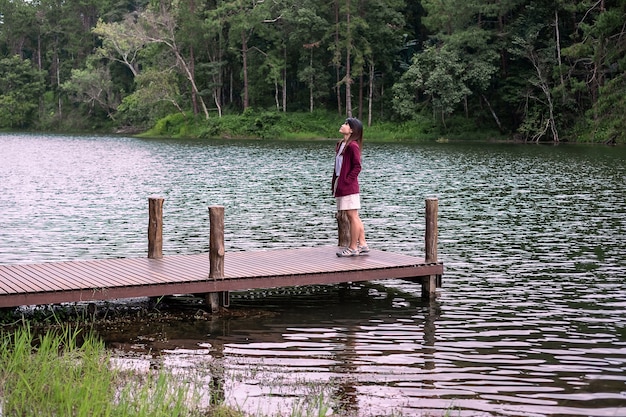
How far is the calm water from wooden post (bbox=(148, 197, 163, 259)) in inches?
61.2

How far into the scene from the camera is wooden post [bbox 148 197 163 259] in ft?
41.9

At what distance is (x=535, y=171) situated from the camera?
35.6 m

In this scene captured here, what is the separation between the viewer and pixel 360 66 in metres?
68.7

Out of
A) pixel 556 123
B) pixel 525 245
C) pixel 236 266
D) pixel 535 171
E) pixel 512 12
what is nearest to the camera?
pixel 236 266

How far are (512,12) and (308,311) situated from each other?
5907cm

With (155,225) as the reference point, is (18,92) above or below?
above

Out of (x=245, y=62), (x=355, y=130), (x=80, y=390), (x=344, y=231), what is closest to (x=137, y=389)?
(x=80, y=390)

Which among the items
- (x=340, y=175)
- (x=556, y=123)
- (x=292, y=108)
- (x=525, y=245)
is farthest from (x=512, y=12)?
(x=340, y=175)

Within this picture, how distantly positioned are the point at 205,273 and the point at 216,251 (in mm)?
535

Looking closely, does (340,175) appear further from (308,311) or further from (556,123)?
(556,123)

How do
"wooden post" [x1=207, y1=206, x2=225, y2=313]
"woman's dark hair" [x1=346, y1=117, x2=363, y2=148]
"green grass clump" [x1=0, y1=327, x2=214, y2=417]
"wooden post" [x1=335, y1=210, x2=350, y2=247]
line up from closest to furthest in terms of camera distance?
"green grass clump" [x1=0, y1=327, x2=214, y2=417] < "wooden post" [x1=207, y1=206, x2=225, y2=313] < "woman's dark hair" [x1=346, y1=117, x2=363, y2=148] < "wooden post" [x1=335, y1=210, x2=350, y2=247]

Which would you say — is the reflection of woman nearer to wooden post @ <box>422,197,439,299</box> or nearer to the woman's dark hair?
the woman's dark hair

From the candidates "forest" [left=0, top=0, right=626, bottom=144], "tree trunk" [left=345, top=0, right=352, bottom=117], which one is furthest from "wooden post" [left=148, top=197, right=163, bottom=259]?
"tree trunk" [left=345, top=0, right=352, bottom=117]

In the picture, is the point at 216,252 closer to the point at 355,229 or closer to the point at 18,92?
the point at 355,229
